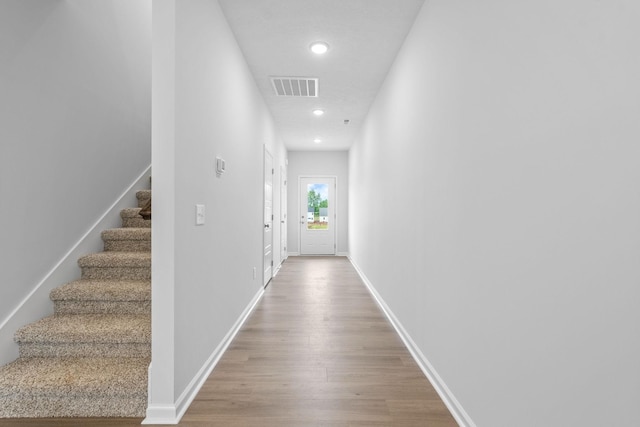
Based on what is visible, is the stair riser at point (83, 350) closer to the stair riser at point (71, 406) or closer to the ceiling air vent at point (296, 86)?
the stair riser at point (71, 406)

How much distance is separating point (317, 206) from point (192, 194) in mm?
6244

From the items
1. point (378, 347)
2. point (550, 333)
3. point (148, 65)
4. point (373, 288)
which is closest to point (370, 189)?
point (373, 288)

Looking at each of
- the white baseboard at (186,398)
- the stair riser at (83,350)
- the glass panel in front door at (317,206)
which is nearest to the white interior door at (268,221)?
the white baseboard at (186,398)

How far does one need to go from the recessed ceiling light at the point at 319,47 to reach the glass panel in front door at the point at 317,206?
5033 mm

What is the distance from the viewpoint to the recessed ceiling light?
118 inches

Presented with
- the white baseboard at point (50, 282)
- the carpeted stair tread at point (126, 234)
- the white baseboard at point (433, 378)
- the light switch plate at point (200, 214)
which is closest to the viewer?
the white baseboard at point (433, 378)

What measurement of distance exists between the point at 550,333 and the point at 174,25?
2.17 meters

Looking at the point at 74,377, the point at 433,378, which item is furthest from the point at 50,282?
the point at 433,378

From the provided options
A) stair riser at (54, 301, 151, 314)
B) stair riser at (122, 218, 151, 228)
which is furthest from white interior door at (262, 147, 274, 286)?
stair riser at (54, 301, 151, 314)

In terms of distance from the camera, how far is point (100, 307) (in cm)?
218

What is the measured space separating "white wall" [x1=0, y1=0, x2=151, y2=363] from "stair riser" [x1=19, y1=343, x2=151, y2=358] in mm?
95

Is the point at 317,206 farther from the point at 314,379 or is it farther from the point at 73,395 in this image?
the point at 73,395

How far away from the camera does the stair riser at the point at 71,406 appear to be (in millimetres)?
1646

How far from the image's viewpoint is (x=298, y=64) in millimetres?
3416
